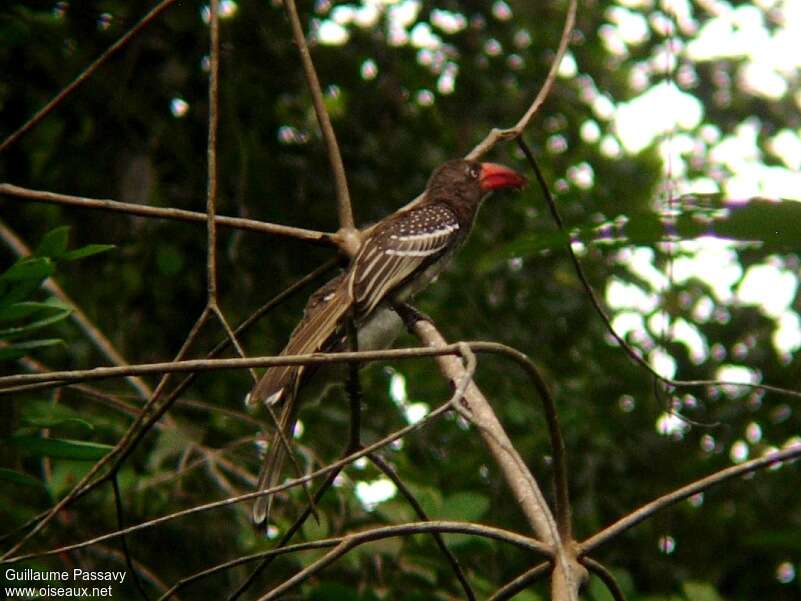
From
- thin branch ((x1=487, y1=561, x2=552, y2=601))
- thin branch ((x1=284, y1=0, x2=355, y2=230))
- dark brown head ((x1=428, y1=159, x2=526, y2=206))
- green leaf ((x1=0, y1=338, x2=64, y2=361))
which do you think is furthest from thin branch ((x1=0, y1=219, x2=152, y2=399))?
thin branch ((x1=487, y1=561, x2=552, y2=601))

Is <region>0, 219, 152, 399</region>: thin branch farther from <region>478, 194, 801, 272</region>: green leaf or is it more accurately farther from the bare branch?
<region>478, 194, 801, 272</region>: green leaf

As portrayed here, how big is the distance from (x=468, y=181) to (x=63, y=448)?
239 centimetres

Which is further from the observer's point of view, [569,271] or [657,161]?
[657,161]

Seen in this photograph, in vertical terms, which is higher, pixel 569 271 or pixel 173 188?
pixel 173 188

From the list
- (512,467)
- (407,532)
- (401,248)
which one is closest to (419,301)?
(401,248)

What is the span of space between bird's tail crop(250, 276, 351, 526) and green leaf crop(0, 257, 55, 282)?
26.8 inches

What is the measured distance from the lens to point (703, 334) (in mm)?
6797

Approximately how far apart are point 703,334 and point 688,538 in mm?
1202

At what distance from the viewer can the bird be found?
3.38m

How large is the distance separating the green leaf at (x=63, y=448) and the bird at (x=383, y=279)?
458mm

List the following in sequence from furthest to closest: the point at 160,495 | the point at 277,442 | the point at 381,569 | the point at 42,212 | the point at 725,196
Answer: the point at 42,212 → the point at 160,495 → the point at 381,569 → the point at 277,442 → the point at 725,196

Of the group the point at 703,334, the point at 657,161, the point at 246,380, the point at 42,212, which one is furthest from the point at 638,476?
the point at 42,212

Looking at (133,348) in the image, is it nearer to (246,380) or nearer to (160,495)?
(246,380)

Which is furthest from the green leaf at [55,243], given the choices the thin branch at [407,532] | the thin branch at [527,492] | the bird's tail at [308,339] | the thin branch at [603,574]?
the thin branch at [603,574]
